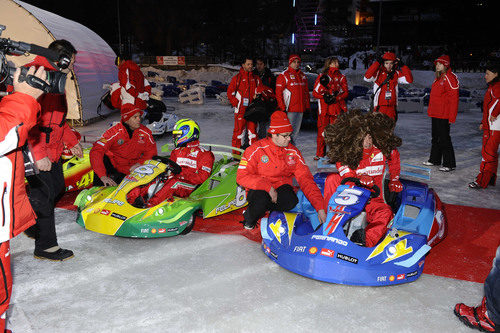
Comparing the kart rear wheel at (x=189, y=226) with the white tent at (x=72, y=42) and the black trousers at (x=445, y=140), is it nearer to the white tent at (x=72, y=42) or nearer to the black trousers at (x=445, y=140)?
the black trousers at (x=445, y=140)

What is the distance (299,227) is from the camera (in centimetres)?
401

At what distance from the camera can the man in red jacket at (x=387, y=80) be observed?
7270 millimetres

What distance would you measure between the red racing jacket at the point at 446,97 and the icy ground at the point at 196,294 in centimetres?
442

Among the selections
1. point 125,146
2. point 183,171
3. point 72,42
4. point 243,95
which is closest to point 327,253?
point 183,171

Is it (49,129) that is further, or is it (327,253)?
(49,129)

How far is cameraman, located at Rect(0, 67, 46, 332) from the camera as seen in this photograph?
213cm

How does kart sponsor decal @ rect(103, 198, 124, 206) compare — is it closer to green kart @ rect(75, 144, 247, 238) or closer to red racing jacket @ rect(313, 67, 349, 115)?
green kart @ rect(75, 144, 247, 238)

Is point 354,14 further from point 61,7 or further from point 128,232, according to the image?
point 128,232

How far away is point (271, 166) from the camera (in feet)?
14.9

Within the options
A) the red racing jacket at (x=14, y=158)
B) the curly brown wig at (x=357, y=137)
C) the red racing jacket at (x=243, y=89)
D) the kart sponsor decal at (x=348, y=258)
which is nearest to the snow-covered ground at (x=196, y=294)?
the kart sponsor decal at (x=348, y=258)

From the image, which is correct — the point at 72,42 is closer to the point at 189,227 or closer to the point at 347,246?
the point at 189,227

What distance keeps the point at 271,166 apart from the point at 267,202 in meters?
0.41

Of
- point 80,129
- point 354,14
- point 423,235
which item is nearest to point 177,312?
point 423,235

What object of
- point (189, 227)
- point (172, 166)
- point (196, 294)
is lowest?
point (196, 294)
